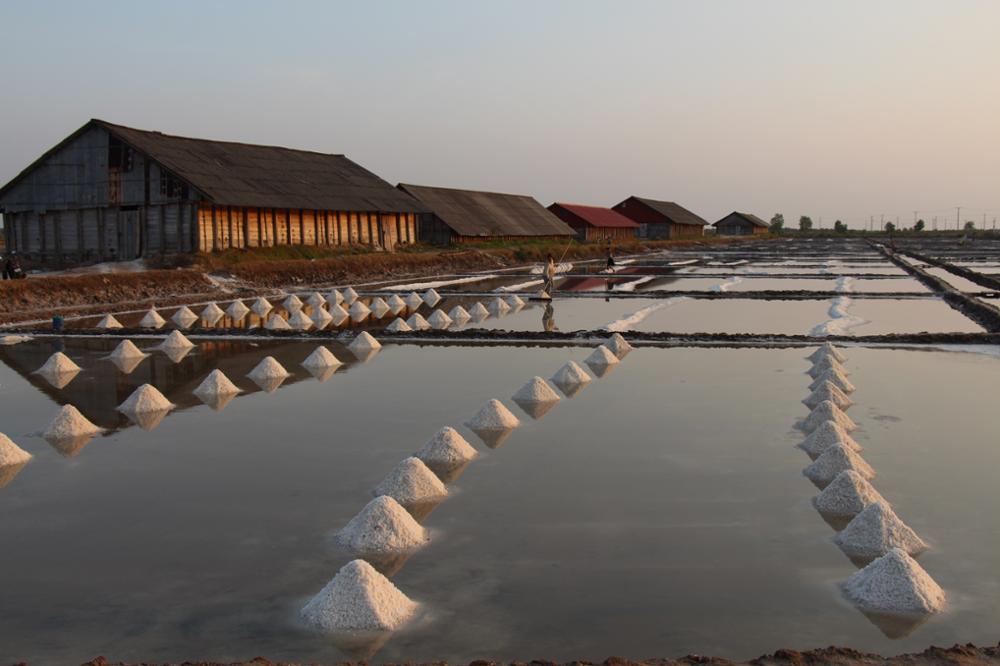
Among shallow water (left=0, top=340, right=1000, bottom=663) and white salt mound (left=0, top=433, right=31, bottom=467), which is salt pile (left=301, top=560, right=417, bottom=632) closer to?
shallow water (left=0, top=340, right=1000, bottom=663)

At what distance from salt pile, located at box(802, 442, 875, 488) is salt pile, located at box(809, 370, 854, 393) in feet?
11.2

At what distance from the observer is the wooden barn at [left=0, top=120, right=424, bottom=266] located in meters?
29.9

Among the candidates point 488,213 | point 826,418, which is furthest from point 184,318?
point 488,213

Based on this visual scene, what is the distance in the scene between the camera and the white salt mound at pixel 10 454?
26.8 ft

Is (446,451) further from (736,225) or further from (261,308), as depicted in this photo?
(736,225)

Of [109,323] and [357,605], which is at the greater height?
[109,323]

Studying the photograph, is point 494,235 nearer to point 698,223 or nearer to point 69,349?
point 69,349

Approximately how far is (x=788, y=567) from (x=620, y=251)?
5301 cm

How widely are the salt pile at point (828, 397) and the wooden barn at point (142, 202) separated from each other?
22847 millimetres

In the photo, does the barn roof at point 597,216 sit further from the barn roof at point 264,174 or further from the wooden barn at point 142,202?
the wooden barn at point 142,202

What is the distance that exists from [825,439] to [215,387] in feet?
23.2

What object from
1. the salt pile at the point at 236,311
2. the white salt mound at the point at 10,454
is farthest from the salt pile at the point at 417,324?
the white salt mound at the point at 10,454

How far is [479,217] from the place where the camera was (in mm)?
51844

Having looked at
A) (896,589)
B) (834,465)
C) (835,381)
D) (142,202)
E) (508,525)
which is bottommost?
(508,525)
